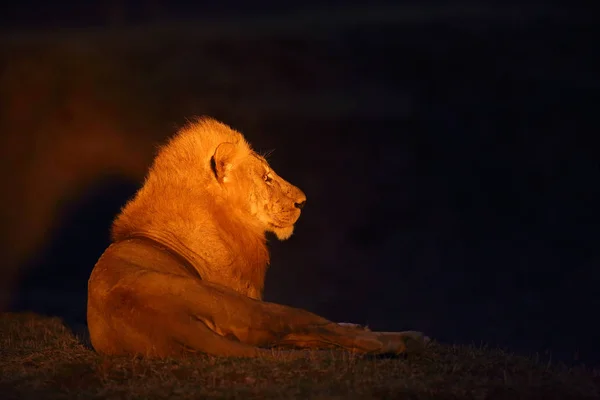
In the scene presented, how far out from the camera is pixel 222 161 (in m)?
7.50

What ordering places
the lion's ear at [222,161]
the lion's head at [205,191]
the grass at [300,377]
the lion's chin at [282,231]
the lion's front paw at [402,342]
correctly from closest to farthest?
the grass at [300,377] < the lion's front paw at [402,342] < the lion's head at [205,191] < the lion's ear at [222,161] < the lion's chin at [282,231]

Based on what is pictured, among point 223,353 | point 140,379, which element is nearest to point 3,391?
point 140,379

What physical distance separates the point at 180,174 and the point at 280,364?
188cm

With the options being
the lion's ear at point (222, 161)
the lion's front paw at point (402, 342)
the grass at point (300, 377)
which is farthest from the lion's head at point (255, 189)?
the lion's front paw at point (402, 342)

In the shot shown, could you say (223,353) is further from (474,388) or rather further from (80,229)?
(80,229)

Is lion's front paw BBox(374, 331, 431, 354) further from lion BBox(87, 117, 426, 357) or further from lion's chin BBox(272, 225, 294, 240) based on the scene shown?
lion's chin BBox(272, 225, 294, 240)

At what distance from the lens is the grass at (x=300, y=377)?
5.47 metres

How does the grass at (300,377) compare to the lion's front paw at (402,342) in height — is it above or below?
below

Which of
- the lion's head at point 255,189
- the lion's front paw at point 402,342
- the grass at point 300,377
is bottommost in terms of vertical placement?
the grass at point 300,377

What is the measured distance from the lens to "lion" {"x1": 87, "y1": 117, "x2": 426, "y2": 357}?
623 centimetres

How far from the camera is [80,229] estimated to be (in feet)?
71.6

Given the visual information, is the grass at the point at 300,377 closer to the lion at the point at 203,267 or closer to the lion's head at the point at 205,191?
the lion at the point at 203,267

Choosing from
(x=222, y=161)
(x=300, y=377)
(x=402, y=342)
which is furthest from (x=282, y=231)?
(x=300, y=377)

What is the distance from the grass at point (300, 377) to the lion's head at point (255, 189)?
152 cm
